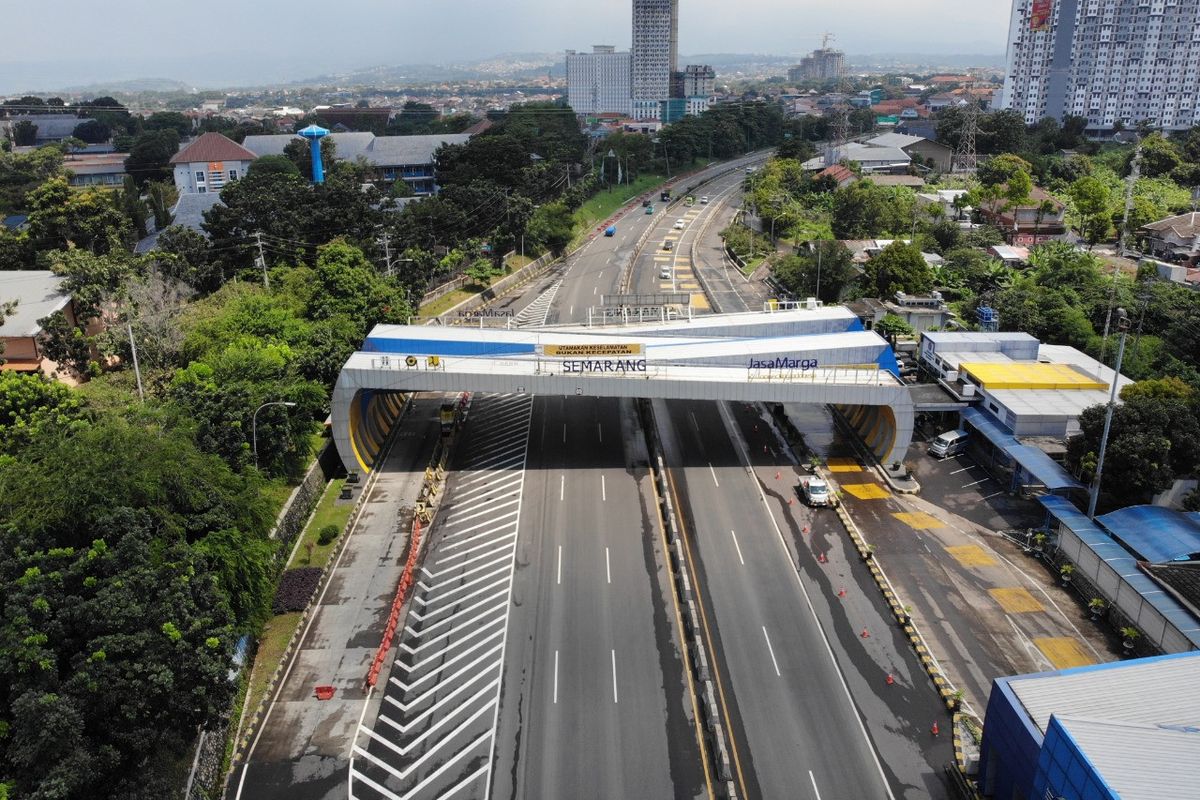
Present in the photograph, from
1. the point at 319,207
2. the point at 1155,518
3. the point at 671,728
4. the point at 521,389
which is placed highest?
the point at 319,207

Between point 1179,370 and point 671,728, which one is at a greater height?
point 1179,370

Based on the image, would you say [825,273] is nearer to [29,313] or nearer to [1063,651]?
[1063,651]

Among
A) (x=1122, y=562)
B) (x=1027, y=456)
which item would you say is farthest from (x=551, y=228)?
(x=1122, y=562)

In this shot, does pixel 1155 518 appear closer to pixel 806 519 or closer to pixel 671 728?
pixel 806 519

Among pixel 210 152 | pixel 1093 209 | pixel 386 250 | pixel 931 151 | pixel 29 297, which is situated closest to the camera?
pixel 29 297

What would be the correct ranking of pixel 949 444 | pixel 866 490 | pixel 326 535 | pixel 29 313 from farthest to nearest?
pixel 29 313, pixel 949 444, pixel 866 490, pixel 326 535

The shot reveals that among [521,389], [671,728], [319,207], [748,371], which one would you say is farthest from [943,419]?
Answer: [319,207]

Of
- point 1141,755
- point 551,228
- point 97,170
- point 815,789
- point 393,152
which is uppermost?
point 393,152
